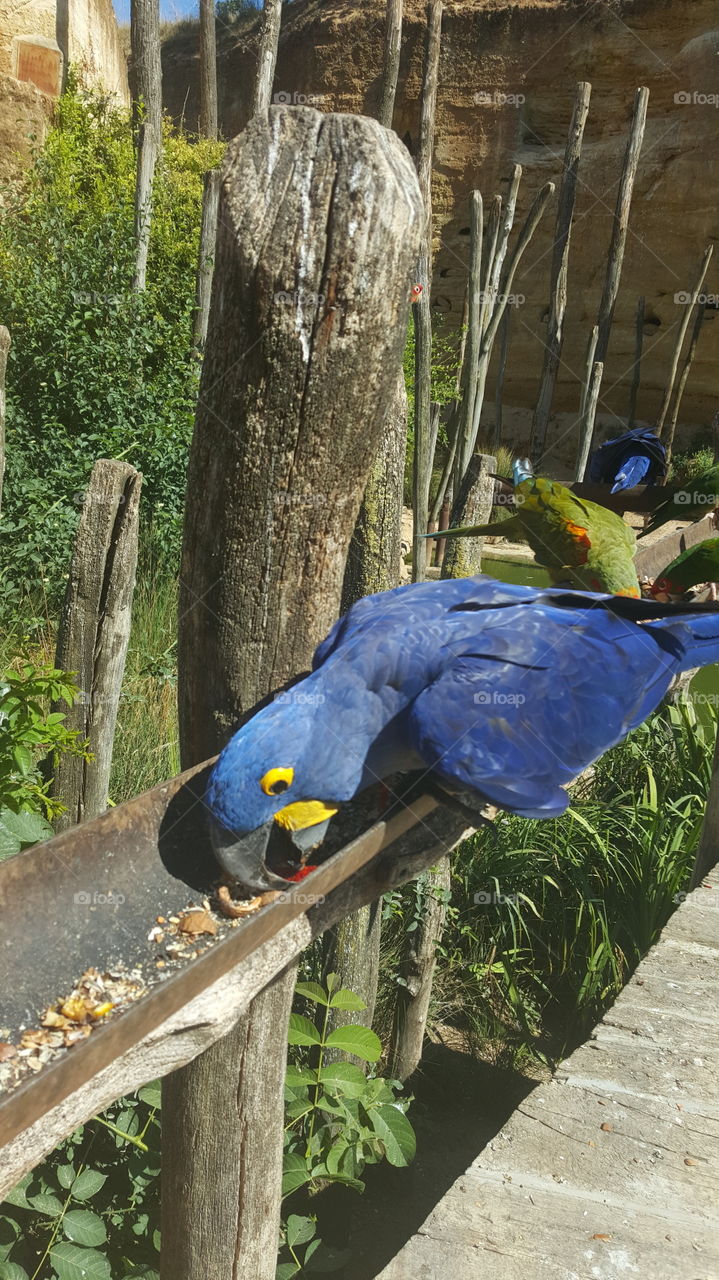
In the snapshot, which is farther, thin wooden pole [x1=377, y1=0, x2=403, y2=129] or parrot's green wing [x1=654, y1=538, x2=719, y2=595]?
thin wooden pole [x1=377, y1=0, x2=403, y2=129]

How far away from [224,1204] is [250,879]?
876mm

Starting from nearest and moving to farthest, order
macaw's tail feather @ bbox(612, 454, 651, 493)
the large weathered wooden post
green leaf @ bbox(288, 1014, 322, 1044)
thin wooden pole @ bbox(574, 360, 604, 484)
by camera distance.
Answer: the large weathered wooden post < green leaf @ bbox(288, 1014, 322, 1044) < macaw's tail feather @ bbox(612, 454, 651, 493) < thin wooden pole @ bbox(574, 360, 604, 484)

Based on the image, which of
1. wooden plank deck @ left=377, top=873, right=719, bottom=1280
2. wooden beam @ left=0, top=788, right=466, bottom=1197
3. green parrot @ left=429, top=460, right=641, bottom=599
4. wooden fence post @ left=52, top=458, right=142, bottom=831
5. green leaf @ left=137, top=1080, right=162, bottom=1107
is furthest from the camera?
green parrot @ left=429, top=460, right=641, bottom=599

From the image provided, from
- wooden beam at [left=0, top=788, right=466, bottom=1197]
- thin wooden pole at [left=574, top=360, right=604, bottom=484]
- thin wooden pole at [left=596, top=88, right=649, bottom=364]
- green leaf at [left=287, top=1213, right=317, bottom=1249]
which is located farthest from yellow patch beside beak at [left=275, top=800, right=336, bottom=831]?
thin wooden pole at [left=596, top=88, right=649, bottom=364]

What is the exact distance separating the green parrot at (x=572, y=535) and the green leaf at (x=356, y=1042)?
1533 mm

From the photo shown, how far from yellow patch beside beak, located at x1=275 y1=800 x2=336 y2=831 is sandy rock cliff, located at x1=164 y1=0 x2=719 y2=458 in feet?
52.7

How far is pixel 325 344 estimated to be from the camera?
1493mm

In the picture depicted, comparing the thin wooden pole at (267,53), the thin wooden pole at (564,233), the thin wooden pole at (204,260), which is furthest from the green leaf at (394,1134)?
the thin wooden pole at (267,53)

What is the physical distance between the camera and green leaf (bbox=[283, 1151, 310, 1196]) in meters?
2.51

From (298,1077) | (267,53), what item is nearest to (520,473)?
(298,1077)

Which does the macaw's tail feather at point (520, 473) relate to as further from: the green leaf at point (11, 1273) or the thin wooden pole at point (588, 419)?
the thin wooden pole at point (588, 419)

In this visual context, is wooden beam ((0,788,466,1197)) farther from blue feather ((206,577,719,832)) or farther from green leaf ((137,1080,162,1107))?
green leaf ((137,1080,162,1107))

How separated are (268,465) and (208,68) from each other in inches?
656

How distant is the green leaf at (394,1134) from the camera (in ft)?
8.93
